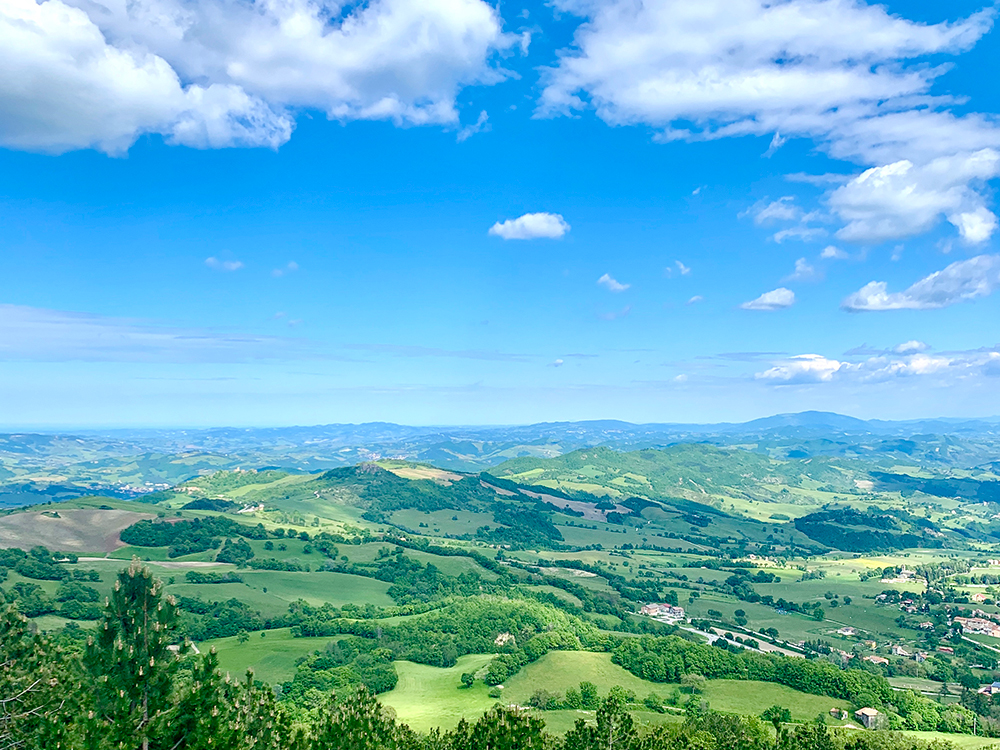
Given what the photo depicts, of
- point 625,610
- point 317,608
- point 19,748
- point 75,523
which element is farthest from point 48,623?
point 625,610

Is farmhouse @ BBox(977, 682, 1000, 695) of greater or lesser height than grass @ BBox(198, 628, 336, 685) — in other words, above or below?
below

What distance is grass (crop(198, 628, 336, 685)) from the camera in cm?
11306

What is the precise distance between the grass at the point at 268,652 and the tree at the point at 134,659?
87.9 meters

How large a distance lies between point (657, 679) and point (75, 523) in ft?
563

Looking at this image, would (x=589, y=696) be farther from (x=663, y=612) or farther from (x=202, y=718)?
(x=202, y=718)

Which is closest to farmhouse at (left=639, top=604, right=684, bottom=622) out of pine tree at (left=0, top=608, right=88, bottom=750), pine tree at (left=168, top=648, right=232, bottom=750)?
pine tree at (left=0, top=608, right=88, bottom=750)

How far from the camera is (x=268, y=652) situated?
405ft

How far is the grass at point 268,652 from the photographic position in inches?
4451

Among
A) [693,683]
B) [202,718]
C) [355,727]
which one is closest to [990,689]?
→ [693,683]

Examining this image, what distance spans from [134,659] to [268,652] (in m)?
105

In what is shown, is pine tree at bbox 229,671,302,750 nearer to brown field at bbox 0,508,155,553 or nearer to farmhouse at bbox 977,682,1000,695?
farmhouse at bbox 977,682,1000,695

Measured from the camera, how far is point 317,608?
15350cm

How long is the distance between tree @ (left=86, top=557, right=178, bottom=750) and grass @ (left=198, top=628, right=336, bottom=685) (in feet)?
289

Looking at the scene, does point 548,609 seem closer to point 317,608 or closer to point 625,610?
point 625,610
